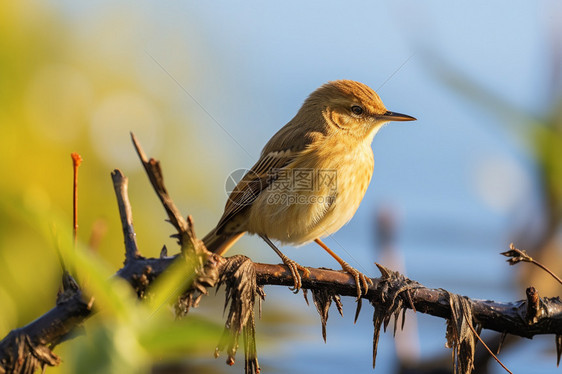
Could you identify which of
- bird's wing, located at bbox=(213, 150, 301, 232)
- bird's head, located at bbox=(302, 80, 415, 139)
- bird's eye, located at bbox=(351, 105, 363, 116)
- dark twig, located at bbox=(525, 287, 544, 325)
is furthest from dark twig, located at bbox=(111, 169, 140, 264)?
bird's eye, located at bbox=(351, 105, 363, 116)

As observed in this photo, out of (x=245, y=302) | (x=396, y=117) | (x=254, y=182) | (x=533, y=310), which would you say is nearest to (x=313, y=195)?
(x=254, y=182)

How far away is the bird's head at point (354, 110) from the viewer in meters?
4.23

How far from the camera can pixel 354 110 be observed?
427 cm

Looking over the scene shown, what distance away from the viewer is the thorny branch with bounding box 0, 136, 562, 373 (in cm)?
137

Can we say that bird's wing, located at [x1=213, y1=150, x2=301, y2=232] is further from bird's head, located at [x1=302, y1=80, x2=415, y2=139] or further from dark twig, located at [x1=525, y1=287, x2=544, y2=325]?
dark twig, located at [x1=525, y1=287, x2=544, y2=325]

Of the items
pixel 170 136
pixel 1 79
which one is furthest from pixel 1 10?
pixel 170 136

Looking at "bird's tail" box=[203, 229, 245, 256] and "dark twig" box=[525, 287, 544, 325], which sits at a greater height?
"dark twig" box=[525, 287, 544, 325]

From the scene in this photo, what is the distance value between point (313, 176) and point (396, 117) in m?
0.80

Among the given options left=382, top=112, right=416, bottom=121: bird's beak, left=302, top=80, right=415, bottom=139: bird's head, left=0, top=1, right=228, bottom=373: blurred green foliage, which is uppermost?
left=382, top=112, right=416, bottom=121: bird's beak

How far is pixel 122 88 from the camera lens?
452cm

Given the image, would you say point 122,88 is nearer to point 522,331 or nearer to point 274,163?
point 274,163

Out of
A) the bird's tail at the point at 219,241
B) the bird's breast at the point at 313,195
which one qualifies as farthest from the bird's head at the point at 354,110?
the bird's tail at the point at 219,241

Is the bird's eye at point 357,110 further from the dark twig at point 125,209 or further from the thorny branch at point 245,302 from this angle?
the dark twig at point 125,209

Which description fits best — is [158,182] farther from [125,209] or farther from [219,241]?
[219,241]
